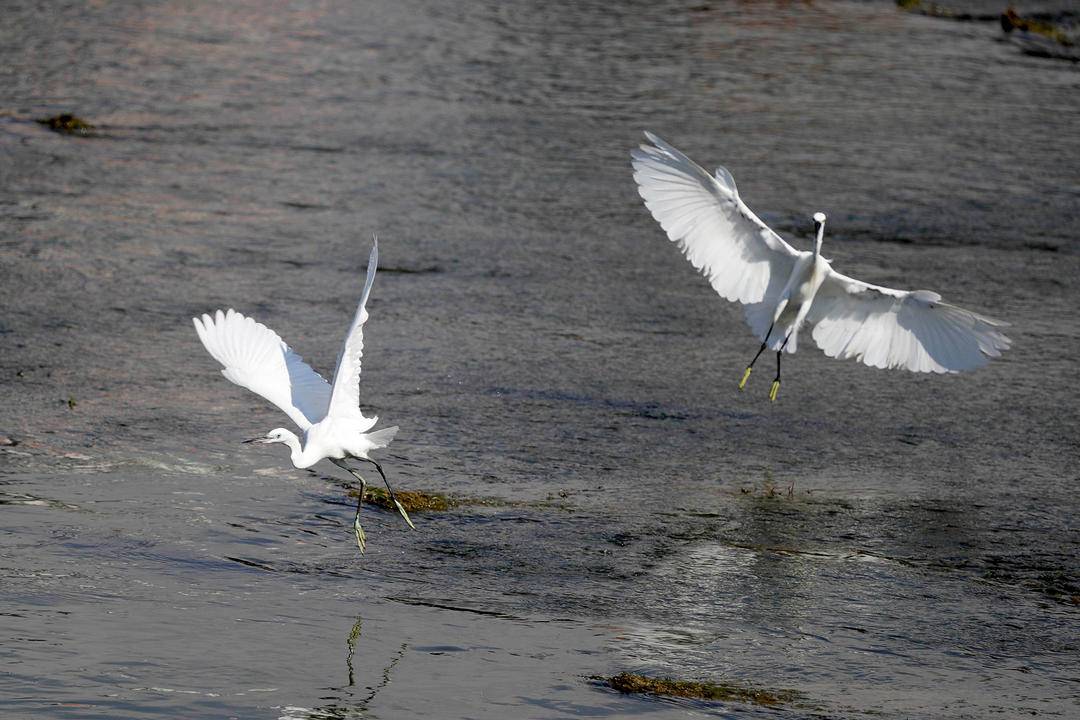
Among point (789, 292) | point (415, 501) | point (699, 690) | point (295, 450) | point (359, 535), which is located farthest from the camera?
point (789, 292)

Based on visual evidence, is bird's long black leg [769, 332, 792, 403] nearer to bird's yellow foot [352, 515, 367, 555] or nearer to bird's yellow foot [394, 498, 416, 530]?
bird's yellow foot [394, 498, 416, 530]

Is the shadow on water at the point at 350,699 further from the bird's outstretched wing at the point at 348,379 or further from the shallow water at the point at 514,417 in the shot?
the bird's outstretched wing at the point at 348,379

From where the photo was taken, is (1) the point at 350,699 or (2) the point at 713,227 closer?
(1) the point at 350,699

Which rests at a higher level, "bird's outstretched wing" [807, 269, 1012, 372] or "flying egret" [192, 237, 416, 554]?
"bird's outstretched wing" [807, 269, 1012, 372]

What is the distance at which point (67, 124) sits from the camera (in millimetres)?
13406

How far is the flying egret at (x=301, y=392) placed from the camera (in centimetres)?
610

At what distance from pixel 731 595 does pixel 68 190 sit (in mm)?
7375

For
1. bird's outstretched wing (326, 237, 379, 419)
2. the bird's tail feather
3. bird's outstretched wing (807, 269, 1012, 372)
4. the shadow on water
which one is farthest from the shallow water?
bird's outstretched wing (326, 237, 379, 419)

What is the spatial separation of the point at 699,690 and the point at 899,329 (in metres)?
3.12

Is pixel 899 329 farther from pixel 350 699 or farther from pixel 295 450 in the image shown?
pixel 350 699

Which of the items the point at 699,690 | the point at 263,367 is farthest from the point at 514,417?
the point at 699,690

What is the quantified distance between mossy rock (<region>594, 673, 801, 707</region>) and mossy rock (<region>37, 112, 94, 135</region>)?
9567 millimetres

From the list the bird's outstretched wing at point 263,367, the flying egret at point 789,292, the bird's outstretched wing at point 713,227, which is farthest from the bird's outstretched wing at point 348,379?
the bird's outstretched wing at point 713,227

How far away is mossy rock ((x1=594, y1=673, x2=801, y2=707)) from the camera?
5266 mm
